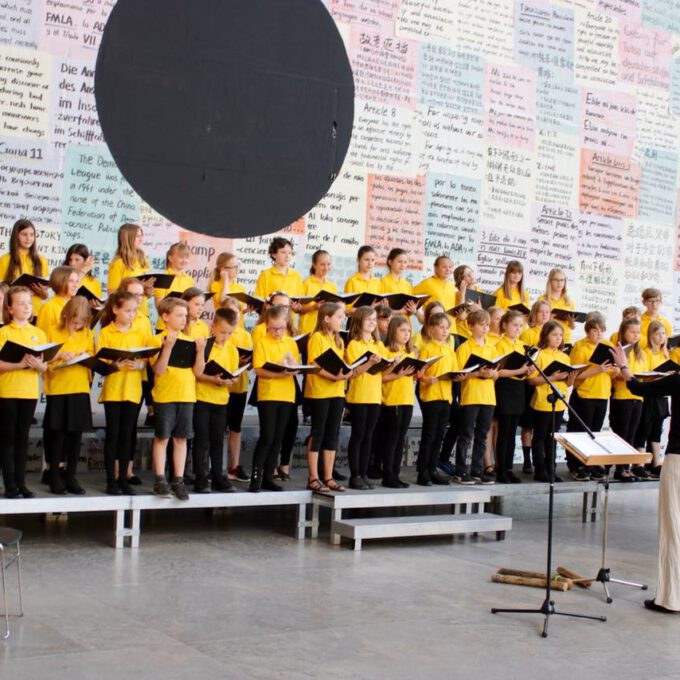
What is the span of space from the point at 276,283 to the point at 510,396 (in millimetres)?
2035

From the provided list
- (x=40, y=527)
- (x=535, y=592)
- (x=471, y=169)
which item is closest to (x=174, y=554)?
(x=40, y=527)

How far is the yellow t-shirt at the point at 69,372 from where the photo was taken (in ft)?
20.8

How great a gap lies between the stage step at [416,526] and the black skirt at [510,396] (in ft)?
3.51

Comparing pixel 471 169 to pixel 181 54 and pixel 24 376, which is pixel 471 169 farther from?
pixel 24 376

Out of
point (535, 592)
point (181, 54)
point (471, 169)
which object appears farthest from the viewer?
point (471, 169)

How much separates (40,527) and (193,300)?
1.81m

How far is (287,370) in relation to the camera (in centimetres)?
678

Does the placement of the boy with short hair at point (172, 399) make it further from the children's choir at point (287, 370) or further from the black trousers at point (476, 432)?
the black trousers at point (476, 432)

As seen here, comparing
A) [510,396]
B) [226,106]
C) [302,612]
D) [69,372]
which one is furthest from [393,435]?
[226,106]

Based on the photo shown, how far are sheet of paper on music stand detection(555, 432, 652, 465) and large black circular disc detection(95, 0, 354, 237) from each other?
175 inches

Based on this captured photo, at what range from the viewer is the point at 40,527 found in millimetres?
6867

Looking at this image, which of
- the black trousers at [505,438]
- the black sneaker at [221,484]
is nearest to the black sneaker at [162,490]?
the black sneaker at [221,484]

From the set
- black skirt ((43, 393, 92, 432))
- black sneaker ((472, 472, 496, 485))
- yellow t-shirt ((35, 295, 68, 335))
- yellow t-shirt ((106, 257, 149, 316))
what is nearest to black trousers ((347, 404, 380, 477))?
black sneaker ((472, 472, 496, 485))

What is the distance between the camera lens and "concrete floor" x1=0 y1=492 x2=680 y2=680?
13.6ft
